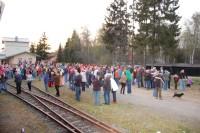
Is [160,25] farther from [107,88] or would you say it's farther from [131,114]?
[131,114]

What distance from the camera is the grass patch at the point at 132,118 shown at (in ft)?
48.5

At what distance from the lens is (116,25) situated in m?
58.0

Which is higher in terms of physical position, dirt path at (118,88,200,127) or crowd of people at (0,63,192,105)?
crowd of people at (0,63,192,105)

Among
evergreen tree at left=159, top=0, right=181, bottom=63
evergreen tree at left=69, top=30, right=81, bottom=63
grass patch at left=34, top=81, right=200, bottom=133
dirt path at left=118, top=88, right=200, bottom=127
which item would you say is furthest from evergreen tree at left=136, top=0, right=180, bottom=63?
evergreen tree at left=69, top=30, right=81, bottom=63

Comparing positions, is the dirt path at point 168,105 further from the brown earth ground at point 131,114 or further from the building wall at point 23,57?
the building wall at point 23,57

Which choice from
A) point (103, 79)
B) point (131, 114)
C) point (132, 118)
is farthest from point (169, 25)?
point (132, 118)

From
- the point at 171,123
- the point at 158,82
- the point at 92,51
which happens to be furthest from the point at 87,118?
the point at 92,51

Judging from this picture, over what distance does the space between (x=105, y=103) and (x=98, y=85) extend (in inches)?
47.4

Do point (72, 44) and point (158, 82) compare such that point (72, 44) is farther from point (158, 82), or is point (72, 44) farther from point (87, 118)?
point (87, 118)

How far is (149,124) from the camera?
1550 cm

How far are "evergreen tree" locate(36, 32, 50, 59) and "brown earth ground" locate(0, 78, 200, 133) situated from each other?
63.4 metres

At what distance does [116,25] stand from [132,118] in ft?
139

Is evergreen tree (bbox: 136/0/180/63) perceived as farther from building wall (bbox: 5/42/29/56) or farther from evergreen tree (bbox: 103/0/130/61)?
building wall (bbox: 5/42/29/56)

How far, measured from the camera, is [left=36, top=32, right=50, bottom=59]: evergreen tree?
87250 millimetres
